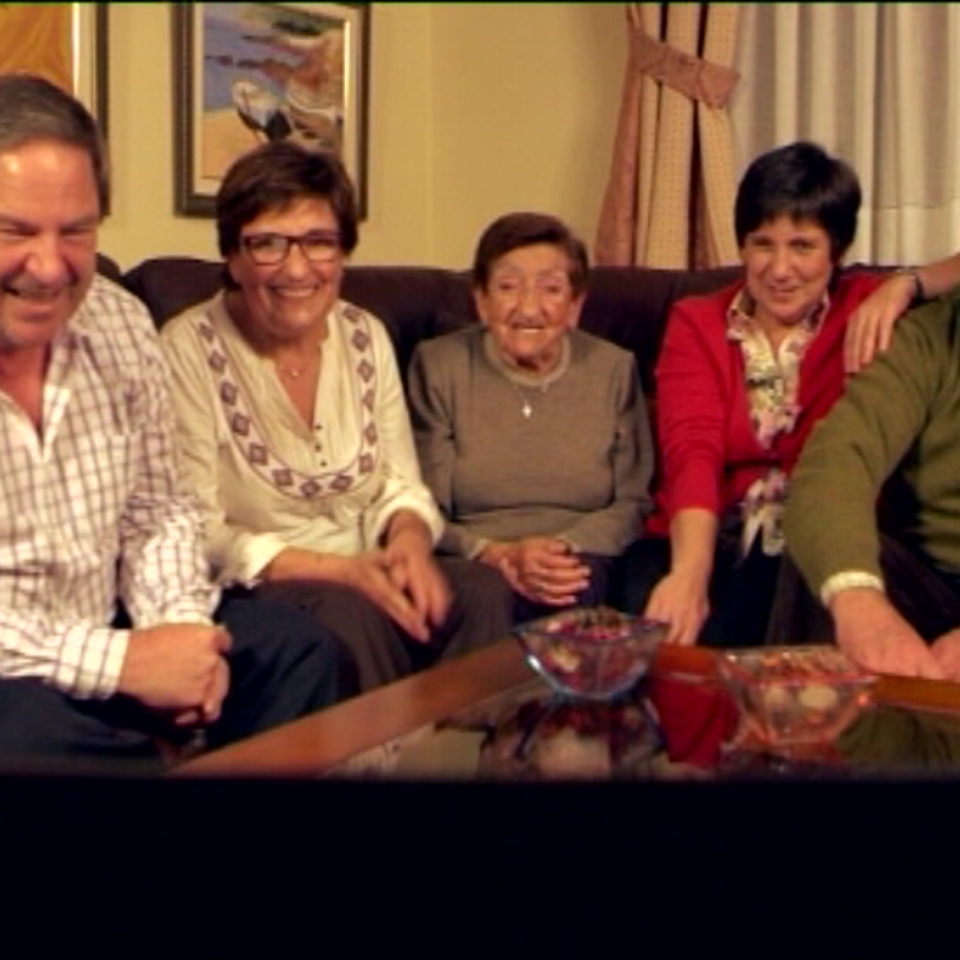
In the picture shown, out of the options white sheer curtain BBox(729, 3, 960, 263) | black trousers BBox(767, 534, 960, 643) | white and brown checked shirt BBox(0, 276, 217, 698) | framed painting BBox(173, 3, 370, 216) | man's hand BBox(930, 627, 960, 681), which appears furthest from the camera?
white sheer curtain BBox(729, 3, 960, 263)

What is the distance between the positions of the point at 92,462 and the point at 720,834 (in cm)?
153

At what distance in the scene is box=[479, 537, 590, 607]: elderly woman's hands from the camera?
2271mm

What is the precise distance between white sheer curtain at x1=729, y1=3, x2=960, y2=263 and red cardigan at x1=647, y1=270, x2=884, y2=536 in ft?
3.10

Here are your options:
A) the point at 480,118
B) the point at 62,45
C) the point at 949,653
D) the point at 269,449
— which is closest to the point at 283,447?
the point at 269,449

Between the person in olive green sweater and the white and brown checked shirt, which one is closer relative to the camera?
the white and brown checked shirt

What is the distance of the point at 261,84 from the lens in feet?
10.8

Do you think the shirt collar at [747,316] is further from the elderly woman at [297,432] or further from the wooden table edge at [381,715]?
the wooden table edge at [381,715]

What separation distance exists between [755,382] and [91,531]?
1060 mm

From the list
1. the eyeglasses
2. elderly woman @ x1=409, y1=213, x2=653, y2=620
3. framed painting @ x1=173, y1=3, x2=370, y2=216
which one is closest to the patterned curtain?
framed painting @ x1=173, y1=3, x2=370, y2=216

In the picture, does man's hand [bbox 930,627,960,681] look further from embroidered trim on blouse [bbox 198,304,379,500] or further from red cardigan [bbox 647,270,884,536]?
embroidered trim on blouse [bbox 198,304,379,500]

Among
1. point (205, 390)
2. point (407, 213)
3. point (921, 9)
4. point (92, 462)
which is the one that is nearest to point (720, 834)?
point (92, 462)

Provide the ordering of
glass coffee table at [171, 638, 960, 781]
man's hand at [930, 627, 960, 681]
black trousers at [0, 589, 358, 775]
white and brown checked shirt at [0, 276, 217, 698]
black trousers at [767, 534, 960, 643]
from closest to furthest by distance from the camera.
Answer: glass coffee table at [171, 638, 960, 781]
black trousers at [0, 589, 358, 775]
white and brown checked shirt at [0, 276, 217, 698]
man's hand at [930, 627, 960, 681]
black trousers at [767, 534, 960, 643]

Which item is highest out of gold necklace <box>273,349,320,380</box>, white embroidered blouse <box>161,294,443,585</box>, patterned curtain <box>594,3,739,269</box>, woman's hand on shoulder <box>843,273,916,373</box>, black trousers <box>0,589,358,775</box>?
patterned curtain <box>594,3,739,269</box>

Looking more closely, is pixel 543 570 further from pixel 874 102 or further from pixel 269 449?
pixel 874 102
